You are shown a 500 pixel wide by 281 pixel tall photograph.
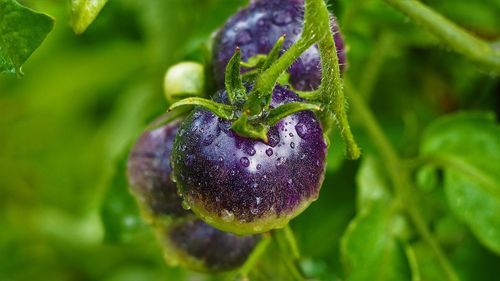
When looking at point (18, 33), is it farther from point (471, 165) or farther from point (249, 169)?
point (471, 165)

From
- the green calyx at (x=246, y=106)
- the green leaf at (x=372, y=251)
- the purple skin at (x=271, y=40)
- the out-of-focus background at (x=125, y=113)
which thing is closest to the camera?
the green calyx at (x=246, y=106)

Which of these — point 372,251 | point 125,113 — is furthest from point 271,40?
point 125,113

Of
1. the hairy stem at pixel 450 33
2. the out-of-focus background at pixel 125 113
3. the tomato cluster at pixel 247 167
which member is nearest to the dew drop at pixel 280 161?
the tomato cluster at pixel 247 167

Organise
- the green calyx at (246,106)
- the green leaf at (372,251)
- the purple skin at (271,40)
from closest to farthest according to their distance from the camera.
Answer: the green calyx at (246,106) < the purple skin at (271,40) < the green leaf at (372,251)

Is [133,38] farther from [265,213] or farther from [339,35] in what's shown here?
[265,213]

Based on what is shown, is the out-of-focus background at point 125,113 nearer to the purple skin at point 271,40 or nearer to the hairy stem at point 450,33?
the hairy stem at point 450,33

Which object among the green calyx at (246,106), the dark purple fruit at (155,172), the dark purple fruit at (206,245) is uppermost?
the green calyx at (246,106)

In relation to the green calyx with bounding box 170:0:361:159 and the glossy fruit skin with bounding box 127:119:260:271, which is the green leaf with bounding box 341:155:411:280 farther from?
the green calyx with bounding box 170:0:361:159

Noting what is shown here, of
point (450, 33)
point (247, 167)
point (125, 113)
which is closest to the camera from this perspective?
point (247, 167)
